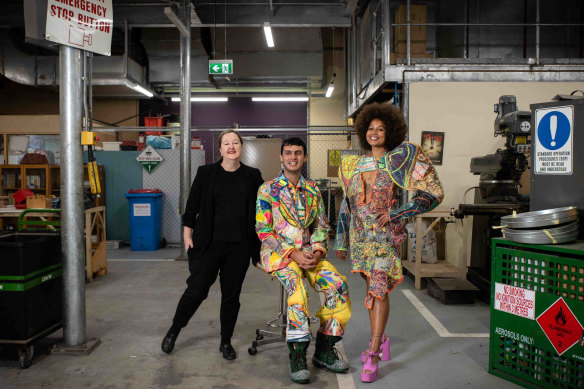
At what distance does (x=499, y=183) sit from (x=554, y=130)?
1732mm

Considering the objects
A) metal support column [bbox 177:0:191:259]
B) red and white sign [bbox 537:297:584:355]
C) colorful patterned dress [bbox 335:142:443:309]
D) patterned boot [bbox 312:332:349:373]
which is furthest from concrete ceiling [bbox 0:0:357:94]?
red and white sign [bbox 537:297:584:355]

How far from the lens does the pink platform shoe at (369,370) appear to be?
115 inches

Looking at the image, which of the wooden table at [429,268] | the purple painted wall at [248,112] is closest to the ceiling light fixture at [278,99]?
the purple painted wall at [248,112]

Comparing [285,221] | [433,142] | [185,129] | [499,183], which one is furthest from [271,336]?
[185,129]

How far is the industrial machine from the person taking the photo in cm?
438

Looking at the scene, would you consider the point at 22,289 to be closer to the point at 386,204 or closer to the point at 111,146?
the point at 386,204

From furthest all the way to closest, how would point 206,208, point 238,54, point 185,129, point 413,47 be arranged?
point 238,54 < point 185,129 < point 413,47 < point 206,208

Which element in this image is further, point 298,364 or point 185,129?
point 185,129

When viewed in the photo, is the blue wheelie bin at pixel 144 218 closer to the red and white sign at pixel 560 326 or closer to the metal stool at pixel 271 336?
the metal stool at pixel 271 336

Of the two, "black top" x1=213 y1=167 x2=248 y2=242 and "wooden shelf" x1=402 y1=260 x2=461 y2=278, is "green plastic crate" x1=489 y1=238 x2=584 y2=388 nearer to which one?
"black top" x1=213 y1=167 x2=248 y2=242

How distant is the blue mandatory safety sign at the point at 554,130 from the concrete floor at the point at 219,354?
1.69m

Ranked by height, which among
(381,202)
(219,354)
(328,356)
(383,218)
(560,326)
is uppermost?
(381,202)

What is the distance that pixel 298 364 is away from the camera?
2914mm

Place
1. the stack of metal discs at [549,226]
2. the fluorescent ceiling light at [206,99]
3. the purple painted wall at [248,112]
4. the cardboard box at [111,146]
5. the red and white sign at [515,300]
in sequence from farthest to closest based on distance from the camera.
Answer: the purple painted wall at [248,112] → the fluorescent ceiling light at [206,99] → the cardboard box at [111,146] → the red and white sign at [515,300] → the stack of metal discs at [549,226]
